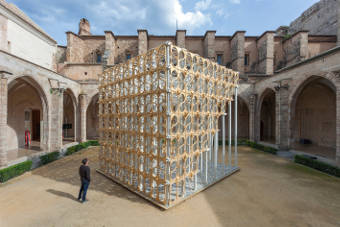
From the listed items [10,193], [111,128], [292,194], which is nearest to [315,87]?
[292,194]

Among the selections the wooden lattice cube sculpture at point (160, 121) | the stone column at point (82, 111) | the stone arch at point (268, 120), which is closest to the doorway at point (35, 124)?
the stone column at point (82, 111)

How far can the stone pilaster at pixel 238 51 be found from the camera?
62.6 ft

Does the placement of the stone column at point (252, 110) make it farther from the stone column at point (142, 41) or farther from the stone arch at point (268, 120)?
the stone column at point (142, 41)

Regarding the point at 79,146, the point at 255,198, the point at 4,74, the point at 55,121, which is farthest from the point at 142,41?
the point at 255,198

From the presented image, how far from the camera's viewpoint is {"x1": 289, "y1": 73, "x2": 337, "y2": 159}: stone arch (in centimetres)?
1284

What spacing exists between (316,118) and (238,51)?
1081cm

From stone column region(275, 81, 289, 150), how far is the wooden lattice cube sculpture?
6726 millimetres

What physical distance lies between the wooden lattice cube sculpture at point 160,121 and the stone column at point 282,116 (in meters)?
6.73

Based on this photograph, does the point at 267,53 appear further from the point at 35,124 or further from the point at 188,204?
the point at 35,124

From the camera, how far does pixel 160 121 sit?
5.61 meters

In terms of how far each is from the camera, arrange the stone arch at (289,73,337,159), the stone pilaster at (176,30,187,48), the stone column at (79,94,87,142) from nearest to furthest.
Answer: the stone arch at (289,73,337,159), the stone column at (79,94,87,142), the stone pilaster at (176,30,187,48)

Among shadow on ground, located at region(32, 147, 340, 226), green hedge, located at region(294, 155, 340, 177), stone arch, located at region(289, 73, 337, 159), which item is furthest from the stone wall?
shadow on ground, located at region(32, 147, 340, 226)

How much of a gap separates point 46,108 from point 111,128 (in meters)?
6.95

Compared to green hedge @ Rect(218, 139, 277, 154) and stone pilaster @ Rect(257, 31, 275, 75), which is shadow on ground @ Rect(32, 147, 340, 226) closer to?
green hedge @ Rect(218, 139, 277, 154)
